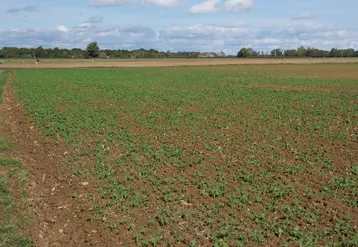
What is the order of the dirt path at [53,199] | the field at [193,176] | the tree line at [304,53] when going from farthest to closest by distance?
the tree line at [304,53], the dirt path at [53,199], the field at [193,176]

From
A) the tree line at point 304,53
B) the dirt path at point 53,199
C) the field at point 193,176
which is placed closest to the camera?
the field at point 193,176

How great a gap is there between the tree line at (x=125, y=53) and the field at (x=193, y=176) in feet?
430

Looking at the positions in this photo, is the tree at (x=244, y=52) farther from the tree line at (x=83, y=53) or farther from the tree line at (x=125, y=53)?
the tree line at (x=83, y=53)

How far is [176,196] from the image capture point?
28.8ft

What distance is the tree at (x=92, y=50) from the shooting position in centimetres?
14812

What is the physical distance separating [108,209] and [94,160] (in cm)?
351

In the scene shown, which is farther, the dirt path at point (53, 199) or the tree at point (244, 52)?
the tree at point (244, 52)

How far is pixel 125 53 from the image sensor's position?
163 m

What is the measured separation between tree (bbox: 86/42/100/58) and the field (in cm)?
13366

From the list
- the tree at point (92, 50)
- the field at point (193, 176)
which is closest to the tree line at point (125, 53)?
the tree at point (92, 50)

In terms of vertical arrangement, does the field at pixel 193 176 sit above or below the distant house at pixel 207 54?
below

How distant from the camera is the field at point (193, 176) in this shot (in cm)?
735

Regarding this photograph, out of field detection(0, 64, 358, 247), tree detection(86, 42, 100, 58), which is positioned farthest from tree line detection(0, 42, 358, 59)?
field detection(0, 64, 358, 247)

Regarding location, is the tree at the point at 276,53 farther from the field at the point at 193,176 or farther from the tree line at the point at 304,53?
the field at the point at 193,176
